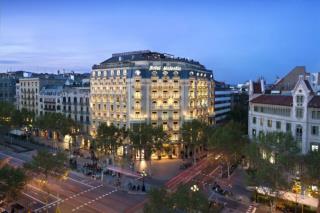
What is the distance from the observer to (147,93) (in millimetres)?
104500

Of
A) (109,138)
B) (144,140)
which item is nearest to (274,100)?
(144,140)

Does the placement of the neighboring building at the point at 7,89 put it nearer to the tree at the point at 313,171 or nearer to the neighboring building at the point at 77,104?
the neighboring building at the point at 77,104

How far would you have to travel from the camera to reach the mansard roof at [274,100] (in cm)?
7950

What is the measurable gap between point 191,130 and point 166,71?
823 inches

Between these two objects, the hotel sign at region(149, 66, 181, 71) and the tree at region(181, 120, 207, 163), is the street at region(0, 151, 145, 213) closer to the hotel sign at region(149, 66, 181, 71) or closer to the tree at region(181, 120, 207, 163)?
the tree at region(181, 120, 207, 163)

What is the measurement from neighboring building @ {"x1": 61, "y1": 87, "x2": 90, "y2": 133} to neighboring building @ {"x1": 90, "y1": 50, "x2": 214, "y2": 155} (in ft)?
21.9

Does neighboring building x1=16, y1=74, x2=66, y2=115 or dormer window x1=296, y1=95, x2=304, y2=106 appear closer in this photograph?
dormer window x1=296, y1=95, x2=304, y2=106

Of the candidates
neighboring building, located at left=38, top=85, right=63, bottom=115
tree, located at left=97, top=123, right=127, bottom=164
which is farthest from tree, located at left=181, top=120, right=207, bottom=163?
neighboring building, located at left=38, top=85, right=63, bottom=115

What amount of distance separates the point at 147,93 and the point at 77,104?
33.2 metres

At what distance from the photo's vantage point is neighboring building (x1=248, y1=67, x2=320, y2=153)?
2884 inches

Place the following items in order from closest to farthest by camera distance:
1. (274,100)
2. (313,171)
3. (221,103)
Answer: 1. (313,171)
2. (274,100)
3. (221,103)

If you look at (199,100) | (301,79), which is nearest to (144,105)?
(199,100)

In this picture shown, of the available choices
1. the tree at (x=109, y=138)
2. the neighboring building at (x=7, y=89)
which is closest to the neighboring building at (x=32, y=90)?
the neighboring building at (x=7, y=89)

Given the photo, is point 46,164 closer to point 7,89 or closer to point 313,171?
point 313,171
